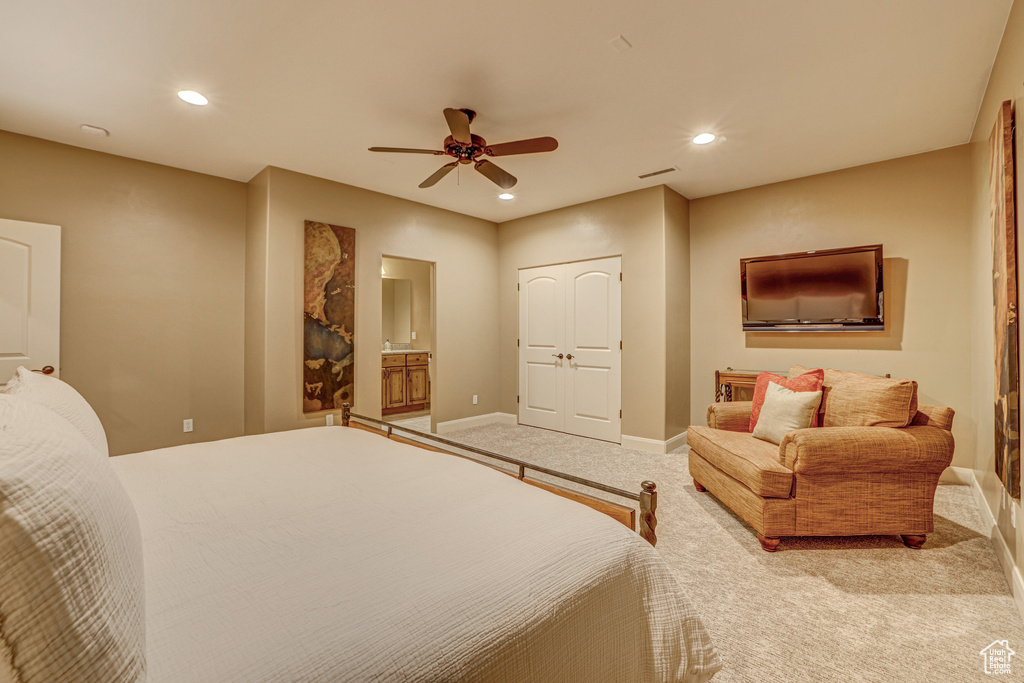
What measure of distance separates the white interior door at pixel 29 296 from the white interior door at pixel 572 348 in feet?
14.0

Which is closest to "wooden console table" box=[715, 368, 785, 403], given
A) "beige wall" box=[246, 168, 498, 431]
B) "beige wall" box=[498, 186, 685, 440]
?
"beige wall" box=[498, 186, 685, 440]

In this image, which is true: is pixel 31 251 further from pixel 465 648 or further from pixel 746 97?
pixel 746 97

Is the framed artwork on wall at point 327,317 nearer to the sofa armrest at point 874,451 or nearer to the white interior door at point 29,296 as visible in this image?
the white interior door at point 29,296

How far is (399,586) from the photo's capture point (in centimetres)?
90

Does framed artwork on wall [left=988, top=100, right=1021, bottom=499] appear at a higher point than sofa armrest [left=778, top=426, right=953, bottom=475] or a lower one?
higher

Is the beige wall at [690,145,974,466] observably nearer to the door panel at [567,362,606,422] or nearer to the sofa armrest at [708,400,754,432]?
the door panel at [567,362,606,422]

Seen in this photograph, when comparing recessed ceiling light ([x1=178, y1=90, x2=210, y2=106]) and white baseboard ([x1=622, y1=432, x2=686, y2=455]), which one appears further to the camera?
white baseboard ([x1=622, y1=432, x2=686, y2=455])

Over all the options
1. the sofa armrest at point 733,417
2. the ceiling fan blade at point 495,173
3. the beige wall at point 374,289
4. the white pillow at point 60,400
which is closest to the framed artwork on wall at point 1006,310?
the sofa armrest at point 733,417

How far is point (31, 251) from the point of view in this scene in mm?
3062

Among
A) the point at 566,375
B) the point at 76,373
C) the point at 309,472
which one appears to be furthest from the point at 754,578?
the point at 76,373

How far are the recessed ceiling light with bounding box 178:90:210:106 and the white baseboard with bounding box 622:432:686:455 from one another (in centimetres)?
451

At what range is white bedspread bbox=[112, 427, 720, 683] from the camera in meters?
0.76

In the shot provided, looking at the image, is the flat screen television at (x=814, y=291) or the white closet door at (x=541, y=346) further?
the white closet door at (x=541, y=346)

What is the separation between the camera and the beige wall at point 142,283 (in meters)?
3.27
